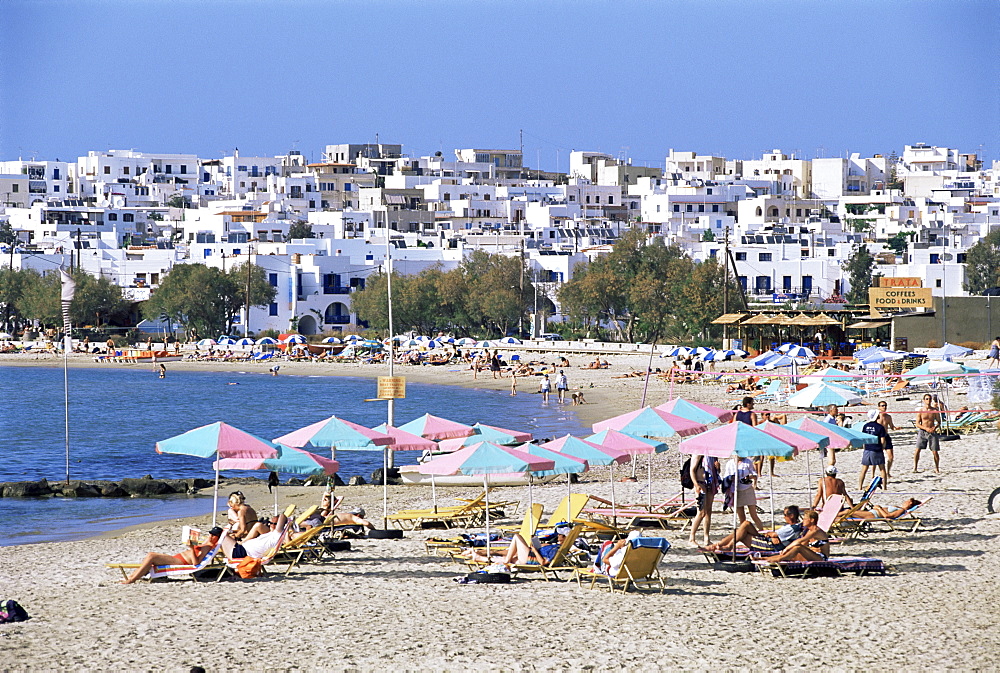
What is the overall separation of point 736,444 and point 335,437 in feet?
16.1

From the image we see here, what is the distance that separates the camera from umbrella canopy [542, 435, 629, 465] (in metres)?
14.8

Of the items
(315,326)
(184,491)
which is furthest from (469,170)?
(184,491)

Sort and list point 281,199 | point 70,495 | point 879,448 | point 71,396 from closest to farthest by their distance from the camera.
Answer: point 879,448 < point 70,495 < point 71,396 < point 281,199

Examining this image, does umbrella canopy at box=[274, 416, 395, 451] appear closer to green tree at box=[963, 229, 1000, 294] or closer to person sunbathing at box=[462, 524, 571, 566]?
person sunbathing at box=[462, 524, 571, 566]

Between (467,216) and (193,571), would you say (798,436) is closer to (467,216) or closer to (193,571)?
(193,571)

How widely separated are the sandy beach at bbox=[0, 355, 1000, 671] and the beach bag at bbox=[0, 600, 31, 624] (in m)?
0.11

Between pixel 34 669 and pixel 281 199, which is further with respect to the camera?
pixel 281 199

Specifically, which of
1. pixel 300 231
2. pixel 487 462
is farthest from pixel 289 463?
pixel 300 231

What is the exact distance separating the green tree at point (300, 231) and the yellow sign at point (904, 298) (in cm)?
5527

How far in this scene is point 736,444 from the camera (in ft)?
43.0

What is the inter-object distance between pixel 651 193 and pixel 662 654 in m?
127

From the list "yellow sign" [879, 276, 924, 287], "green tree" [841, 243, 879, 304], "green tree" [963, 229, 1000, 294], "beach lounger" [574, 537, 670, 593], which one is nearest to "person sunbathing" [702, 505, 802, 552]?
"beach lounger" [574, 537, 670, 593]

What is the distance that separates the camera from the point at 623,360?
186 ft

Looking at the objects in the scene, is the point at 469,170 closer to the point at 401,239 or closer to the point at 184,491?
A: the point at 401,239
